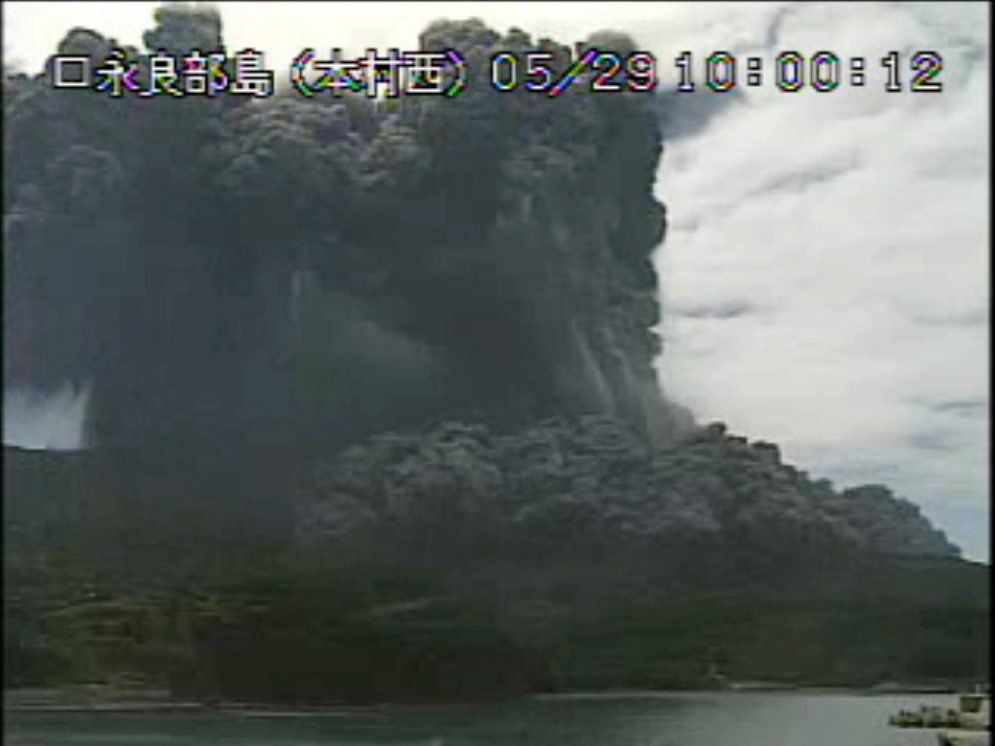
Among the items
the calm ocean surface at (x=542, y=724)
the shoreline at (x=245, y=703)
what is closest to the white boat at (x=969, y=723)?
the calm ocean surface at (x=542, y=724)

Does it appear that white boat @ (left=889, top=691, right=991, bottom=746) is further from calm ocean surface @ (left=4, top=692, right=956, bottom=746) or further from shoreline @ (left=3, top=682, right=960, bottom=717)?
shoreline @ (left=3, top=682, right=960, bottom=717)

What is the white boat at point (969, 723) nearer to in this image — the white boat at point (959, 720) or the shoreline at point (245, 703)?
the white boat at point (959, 720)

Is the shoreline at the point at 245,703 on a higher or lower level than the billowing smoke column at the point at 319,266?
lower

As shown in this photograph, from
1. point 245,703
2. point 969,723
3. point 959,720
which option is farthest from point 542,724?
A: point 969,723

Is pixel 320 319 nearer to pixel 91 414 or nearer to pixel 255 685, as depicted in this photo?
pixel 91 414

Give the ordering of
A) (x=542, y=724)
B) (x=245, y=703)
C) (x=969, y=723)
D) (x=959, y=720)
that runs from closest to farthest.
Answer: (x=969, y=723)
(x=959, y=720)
(x=542, y=724)
(x=245, y=703)

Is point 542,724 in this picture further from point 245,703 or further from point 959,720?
point 959,720

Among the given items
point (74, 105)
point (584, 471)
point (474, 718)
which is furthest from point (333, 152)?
point (474, 718)

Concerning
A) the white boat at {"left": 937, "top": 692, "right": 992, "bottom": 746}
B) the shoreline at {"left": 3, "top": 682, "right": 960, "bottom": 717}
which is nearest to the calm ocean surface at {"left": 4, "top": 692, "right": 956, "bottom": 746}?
the shoreline at {"left": 3, "top": 682, "right": 960, "bottom": 717}

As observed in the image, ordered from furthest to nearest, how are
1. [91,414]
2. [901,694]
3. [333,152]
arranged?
1. [333,152]
2. [91,414]
3. [901,694]
